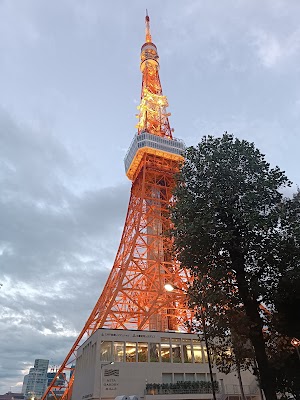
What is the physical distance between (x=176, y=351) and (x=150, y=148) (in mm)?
26371

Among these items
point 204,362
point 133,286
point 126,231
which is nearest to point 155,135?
point 126,231

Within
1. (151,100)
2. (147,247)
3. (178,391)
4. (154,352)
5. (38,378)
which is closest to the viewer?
(178,391)

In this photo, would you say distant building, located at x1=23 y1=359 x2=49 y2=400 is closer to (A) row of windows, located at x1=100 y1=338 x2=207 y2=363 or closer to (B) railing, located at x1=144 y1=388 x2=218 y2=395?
(A) row of windows, located at x1=100 y1=338 x2=207 y2=363

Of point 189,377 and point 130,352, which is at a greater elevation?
point 130,352

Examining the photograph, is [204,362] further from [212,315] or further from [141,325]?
[212,315]

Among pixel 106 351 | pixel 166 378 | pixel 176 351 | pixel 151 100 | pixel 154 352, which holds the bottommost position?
pixel 166 378

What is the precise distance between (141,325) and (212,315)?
1800cm

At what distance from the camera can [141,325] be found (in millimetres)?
29578

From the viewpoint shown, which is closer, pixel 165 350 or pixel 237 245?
pixel 237 245

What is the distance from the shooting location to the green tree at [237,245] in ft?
42.8

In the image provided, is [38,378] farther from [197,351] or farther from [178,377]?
[178,377]

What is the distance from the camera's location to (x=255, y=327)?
510 inches

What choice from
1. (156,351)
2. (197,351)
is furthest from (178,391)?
(197,351)

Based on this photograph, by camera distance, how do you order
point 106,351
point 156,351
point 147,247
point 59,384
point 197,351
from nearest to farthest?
point 106,351, point 156,351, point 197,351, point 147,247, point 59,384
